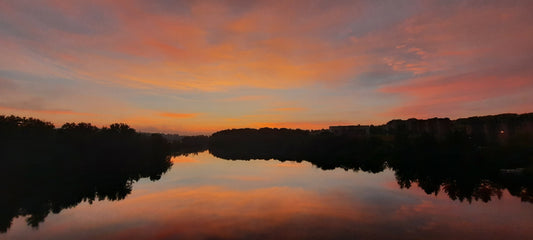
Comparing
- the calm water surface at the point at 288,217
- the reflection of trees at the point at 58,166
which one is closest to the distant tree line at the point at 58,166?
the reflection of trees at the point at 58,166

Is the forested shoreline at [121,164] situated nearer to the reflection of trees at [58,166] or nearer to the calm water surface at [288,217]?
the reflection of trees at [58,166]

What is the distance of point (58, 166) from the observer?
74438 mm

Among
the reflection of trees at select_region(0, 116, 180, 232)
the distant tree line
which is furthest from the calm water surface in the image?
the distant tree line

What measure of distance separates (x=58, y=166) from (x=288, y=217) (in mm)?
65931

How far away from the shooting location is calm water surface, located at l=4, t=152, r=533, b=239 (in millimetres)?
27469

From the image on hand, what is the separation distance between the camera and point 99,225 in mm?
30922

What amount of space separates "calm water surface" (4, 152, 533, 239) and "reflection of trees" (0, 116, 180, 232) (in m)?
4.46

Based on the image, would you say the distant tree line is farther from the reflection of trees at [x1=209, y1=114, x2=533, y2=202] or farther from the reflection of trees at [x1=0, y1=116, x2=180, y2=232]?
the reflection of trees at [x1=209, y1=114, x2=533, y2=202]

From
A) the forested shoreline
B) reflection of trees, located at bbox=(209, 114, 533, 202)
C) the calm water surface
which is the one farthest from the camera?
reflection of trees, located at bbox=(209, 114, 533, 202)

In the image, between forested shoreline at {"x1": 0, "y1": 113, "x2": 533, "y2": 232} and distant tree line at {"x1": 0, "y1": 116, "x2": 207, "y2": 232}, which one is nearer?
distant tree line at {"x1": 0, "y1": 116, "x2": 207, "y2": 232}

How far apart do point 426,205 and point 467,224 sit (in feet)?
28.3

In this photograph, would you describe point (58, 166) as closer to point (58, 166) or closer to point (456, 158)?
point (58, 166)

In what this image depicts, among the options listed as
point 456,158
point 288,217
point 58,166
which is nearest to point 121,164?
point 58,166

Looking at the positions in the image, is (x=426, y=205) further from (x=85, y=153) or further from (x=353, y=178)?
(x=85, y=153)
